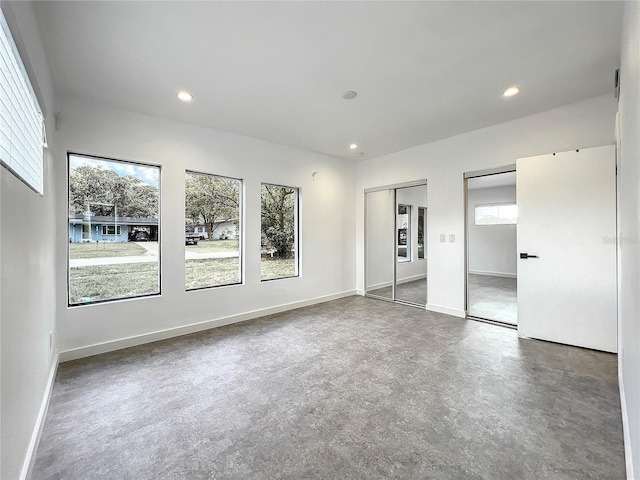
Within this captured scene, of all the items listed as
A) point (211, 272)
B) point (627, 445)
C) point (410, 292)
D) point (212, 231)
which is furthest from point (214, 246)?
point (627, 445)

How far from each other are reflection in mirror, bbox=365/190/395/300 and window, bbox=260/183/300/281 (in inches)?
66.7

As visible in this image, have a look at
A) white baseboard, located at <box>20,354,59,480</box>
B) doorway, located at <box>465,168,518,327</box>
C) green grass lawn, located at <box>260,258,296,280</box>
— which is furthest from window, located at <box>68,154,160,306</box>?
doorway, located at <box>465,168,518,327</box>

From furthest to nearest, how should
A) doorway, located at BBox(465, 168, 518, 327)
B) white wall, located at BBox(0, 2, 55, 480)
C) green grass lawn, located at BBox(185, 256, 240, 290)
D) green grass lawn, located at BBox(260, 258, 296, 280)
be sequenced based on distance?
doorway, located at BBox(465, 168, 518, 327) < green grass lawn, located at BBox(260, 258, 296, 280) < green grass lawn, located at BBox(185, 256, 240, 290) < white wall, located at BBox(0, 2, 55, 480)

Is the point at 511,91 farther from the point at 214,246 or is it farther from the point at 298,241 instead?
the point at 214,246

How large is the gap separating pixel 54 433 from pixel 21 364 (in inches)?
28.0

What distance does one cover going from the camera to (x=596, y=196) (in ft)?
9.66

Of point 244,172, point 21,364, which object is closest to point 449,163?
point 244,172

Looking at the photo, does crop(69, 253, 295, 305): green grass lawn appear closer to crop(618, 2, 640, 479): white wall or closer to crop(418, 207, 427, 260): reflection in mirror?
crop(418, 207, 427, 260): reflection in mirror

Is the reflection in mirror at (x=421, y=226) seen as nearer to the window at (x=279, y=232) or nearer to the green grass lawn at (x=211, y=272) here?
the window at (x=279, y=232)

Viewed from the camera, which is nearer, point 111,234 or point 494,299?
point 111,234

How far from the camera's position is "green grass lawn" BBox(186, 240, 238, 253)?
12.5ft

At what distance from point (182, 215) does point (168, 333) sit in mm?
1515

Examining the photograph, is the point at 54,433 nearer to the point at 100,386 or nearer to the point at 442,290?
the point at 100,386

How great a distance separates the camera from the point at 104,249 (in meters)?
3.16
